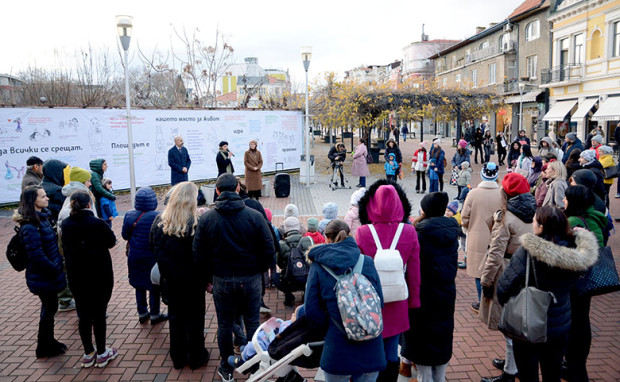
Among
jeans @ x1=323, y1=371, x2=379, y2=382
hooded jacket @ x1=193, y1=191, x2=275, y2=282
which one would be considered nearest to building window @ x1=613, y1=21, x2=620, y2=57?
hooded jacket @ x1=193, y1=191, x2=275, y2=282

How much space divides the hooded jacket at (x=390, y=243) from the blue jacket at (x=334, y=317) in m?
0.37

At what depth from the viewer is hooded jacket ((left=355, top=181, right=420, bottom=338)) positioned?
3285 millimetres

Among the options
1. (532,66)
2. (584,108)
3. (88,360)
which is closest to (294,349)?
(88,360)

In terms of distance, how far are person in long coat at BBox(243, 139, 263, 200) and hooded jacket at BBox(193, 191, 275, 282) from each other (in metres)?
8.13

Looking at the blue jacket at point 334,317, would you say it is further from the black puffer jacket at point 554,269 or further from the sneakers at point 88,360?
the sneakers at point 88,360

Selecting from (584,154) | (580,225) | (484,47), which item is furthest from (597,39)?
(580,225)

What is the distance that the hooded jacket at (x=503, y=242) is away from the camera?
13.6ft

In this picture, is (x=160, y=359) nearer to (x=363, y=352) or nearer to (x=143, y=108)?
(x=363, y=352)

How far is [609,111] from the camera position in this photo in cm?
2491

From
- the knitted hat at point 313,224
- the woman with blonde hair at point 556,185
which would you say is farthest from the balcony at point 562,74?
the knitted hat at point 313,224

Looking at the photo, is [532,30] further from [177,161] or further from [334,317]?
[334,317]

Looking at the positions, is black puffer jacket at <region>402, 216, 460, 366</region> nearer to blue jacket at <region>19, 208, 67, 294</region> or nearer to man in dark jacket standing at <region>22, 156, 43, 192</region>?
blue jacket at <region>19, 208, 67, 294</region>

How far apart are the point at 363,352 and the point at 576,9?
32.7 metres

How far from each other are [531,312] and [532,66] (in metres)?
39.8
